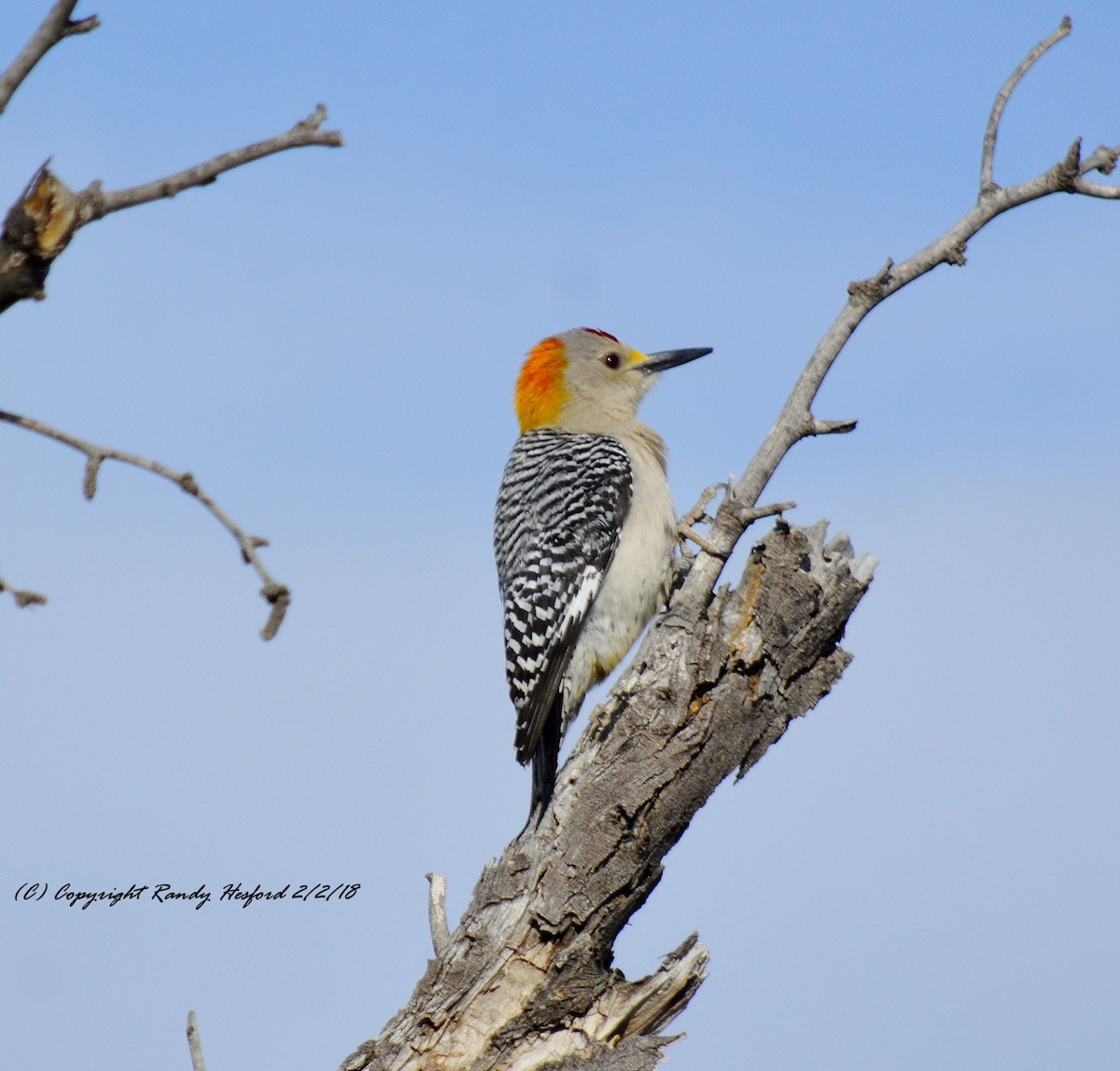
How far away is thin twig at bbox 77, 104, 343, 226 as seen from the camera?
2.22 meters

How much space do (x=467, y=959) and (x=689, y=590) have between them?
2150 millimetres

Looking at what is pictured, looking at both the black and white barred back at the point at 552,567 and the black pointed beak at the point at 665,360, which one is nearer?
the black and white barred back at the point at 552,567

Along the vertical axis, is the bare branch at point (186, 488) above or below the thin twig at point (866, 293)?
below

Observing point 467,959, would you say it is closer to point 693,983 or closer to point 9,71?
point 693,983

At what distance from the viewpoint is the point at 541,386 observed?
1011cm

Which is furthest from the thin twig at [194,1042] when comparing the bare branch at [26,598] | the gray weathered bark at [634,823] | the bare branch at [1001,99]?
the bare branch at [1001,99]

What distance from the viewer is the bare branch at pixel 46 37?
6.89 ft

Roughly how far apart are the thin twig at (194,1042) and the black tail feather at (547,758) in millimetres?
2030

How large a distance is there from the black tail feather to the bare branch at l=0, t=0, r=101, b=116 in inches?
203

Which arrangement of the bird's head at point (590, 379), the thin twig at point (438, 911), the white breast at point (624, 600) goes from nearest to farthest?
the thin twig at point (438, 911)
the white breast at point (624, 600)
the bird's head at point (590, 379)

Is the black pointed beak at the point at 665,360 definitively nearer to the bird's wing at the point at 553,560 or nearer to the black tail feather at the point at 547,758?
the bird's wing at the point at 553,560

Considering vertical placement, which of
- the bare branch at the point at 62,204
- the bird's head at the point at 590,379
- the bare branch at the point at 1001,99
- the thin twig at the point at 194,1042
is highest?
the bird's head at the point at 590,379

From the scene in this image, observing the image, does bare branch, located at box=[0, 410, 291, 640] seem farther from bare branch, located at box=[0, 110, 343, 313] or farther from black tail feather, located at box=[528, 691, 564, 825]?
black tail feather, located at box=[528, 691, 564, 825]

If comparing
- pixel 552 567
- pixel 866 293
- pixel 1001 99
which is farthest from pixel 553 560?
pixel 1001 99
